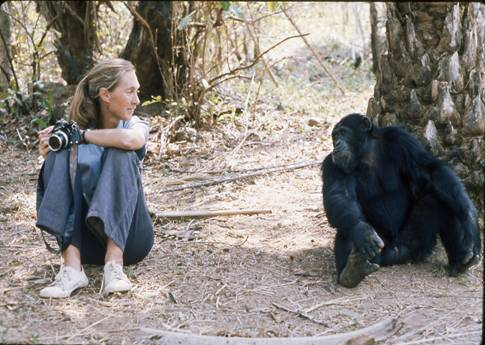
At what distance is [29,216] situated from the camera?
216 inches

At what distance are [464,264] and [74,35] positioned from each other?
241 inches

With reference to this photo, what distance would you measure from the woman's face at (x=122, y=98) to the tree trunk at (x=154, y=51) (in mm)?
3504

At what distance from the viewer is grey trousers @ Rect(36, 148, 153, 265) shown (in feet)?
13.1

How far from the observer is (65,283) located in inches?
156

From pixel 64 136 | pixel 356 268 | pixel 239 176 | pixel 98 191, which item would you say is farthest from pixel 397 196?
pixel 64 136

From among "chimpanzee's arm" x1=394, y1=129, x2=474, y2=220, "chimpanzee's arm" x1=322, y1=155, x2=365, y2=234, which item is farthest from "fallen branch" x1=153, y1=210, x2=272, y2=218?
"chimpanzee's arm" x1=394, y1=129, x2=474, y2=220

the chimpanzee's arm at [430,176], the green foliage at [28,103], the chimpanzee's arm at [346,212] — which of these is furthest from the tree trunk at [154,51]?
the chimpanzee's arm at [430,176]

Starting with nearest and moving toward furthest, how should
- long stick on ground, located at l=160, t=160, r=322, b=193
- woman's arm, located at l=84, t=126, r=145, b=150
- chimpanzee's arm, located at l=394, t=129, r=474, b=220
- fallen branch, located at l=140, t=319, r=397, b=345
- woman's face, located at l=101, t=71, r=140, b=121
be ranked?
fallen branch, located at l=140, t=319, r=397, b=345 < woman's arm, located at l=84, t=126, r=145, b=150 < woman's face, located at l=101, t=71, r=140, b=121 < chimpanzee's arm, located at l=394, t=129, r=474, b=220 < long stick on ground, located at l=160, t=160, r=322, b=193

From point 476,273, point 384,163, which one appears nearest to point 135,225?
point 384,163

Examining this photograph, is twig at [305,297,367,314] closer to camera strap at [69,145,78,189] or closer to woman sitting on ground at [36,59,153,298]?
woman sitting on ground at [36,59,153,298]

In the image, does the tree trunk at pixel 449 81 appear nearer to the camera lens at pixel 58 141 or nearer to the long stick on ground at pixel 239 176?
the long stick on ground at pixel 239 176

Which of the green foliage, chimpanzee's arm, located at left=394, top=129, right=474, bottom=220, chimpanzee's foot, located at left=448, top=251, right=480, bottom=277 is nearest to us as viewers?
chimpanzee's foot, located at left=448, top=251, right=480, bottom=277

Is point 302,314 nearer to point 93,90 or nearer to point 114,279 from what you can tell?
point 114,279

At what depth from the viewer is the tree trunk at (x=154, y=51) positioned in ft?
26.1
